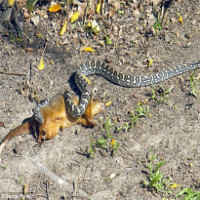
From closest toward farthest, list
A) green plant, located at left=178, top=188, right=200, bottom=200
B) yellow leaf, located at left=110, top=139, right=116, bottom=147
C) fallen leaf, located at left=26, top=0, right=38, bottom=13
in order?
green plant, located at left=178, top=188, right=200, bottom=200, yellow leaf, located at left=110, top=139, right=116, bottom=147, fallen leaf, located at left=26, top=0, right=38, bottom=13

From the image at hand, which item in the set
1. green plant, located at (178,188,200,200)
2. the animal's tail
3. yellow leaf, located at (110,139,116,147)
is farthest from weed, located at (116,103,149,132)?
the animal's tail

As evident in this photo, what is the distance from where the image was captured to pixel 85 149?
8.84 m

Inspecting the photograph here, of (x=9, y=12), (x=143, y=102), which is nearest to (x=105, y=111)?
(x=143, y=102)

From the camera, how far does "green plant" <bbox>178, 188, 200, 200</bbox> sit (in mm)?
7968

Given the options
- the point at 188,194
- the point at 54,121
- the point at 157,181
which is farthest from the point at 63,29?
the point at 188,194

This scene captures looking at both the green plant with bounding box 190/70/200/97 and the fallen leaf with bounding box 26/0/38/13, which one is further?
the fallen leaf with bounding box 26/0/38/13

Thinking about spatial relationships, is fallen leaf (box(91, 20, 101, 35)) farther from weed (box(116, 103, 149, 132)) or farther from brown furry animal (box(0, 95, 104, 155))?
weed (box(116, 103, 149, 132))

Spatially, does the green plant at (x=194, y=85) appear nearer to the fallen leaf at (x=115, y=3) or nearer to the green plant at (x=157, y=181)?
the green plant at (x=157, y=181)

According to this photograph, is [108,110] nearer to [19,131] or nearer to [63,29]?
[19,131]

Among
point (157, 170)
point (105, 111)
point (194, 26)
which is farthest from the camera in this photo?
point (194, 26)

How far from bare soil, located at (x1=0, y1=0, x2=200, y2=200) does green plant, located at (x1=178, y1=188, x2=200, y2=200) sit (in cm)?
20

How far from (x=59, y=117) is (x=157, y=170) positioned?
2.76m

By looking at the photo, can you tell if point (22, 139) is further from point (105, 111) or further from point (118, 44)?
point (118, 44)

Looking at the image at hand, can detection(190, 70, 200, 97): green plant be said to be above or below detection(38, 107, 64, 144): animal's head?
above
